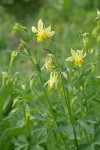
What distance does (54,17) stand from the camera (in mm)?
5992

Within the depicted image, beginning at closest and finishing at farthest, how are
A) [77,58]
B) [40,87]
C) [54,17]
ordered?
[77,58] < [40,87] < [54,17]

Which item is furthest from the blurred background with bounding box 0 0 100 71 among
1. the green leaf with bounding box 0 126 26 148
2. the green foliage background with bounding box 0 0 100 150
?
the green leaf with bounding box 0 126 26 148

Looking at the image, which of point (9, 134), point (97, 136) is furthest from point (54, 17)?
point (97, 136)

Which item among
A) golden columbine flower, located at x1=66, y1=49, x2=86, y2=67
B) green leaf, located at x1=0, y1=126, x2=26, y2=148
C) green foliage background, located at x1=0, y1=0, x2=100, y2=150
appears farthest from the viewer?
green leaf, located at x1=0, y1=126, x2=26, y2=148

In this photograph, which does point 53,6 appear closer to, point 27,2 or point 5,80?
point 27,2

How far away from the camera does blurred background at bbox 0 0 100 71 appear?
5.05 meters

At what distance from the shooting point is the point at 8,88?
A: 2.20 meters

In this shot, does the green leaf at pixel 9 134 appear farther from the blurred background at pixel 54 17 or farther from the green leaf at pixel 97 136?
the blurred background at pixel 54 17

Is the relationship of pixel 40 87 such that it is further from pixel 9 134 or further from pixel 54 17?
pixel 54 17

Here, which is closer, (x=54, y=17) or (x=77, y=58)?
(x=77, y=58)

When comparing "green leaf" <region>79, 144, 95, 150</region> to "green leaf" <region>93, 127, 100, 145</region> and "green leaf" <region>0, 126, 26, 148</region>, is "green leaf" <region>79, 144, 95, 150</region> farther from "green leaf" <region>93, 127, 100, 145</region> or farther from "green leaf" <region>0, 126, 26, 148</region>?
"green leaf" <region>0, 126, 26, 148</region>

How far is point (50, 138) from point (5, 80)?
1.77 ft

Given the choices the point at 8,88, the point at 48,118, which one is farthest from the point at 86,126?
the point at 8,88

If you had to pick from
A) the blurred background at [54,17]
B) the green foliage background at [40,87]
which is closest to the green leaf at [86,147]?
the green foliage background at [40,87]
